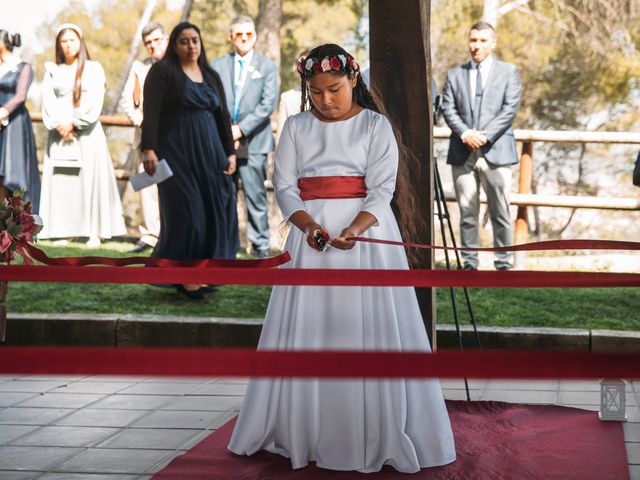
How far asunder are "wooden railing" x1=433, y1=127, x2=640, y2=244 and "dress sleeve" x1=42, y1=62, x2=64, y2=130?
12.8 ft

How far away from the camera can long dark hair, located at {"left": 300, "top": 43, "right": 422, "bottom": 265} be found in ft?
15.4

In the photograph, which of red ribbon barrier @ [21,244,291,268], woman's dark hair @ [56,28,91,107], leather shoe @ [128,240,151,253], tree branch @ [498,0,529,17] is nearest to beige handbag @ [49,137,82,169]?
woman's dark hair @ [56,28,91,107]

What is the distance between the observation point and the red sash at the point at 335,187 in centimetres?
484

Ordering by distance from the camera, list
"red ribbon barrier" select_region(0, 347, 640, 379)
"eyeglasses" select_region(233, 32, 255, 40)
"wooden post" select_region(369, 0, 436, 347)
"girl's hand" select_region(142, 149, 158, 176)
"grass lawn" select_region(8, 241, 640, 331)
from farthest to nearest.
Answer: "eyeglasses" select_region(233, 32, 255, 40) < "grass lawn" select_region(8, 241, 640, 331) < "girl's hand" select_region(142, 149, 158, 176) < "wooden post" select_region(369, 0, 436, 347) < "red ribbon barrier" select_region(0, 347, 640, 379)

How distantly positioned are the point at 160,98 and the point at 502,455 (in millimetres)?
4652

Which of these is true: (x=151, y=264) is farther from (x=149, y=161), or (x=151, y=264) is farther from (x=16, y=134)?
(x=16, y=134)

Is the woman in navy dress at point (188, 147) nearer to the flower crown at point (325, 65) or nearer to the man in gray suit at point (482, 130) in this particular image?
the man in gray suit at point (482, 130)

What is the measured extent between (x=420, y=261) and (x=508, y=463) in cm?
136

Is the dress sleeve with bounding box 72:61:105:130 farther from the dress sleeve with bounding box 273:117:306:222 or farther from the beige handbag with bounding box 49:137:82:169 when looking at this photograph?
the dress sleeve with bounding box 273:117:306:222

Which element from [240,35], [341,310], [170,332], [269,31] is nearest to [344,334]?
[341,310]

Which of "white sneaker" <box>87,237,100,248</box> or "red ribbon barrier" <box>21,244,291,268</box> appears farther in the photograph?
"white sneaker" <box>87,237,100,248</box>

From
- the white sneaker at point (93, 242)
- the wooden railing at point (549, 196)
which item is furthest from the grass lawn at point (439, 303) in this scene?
the white sneaker at point (93, 242)

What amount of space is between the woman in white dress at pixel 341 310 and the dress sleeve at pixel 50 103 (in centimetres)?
722

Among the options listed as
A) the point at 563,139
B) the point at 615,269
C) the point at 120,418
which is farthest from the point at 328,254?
the point at 615,269
